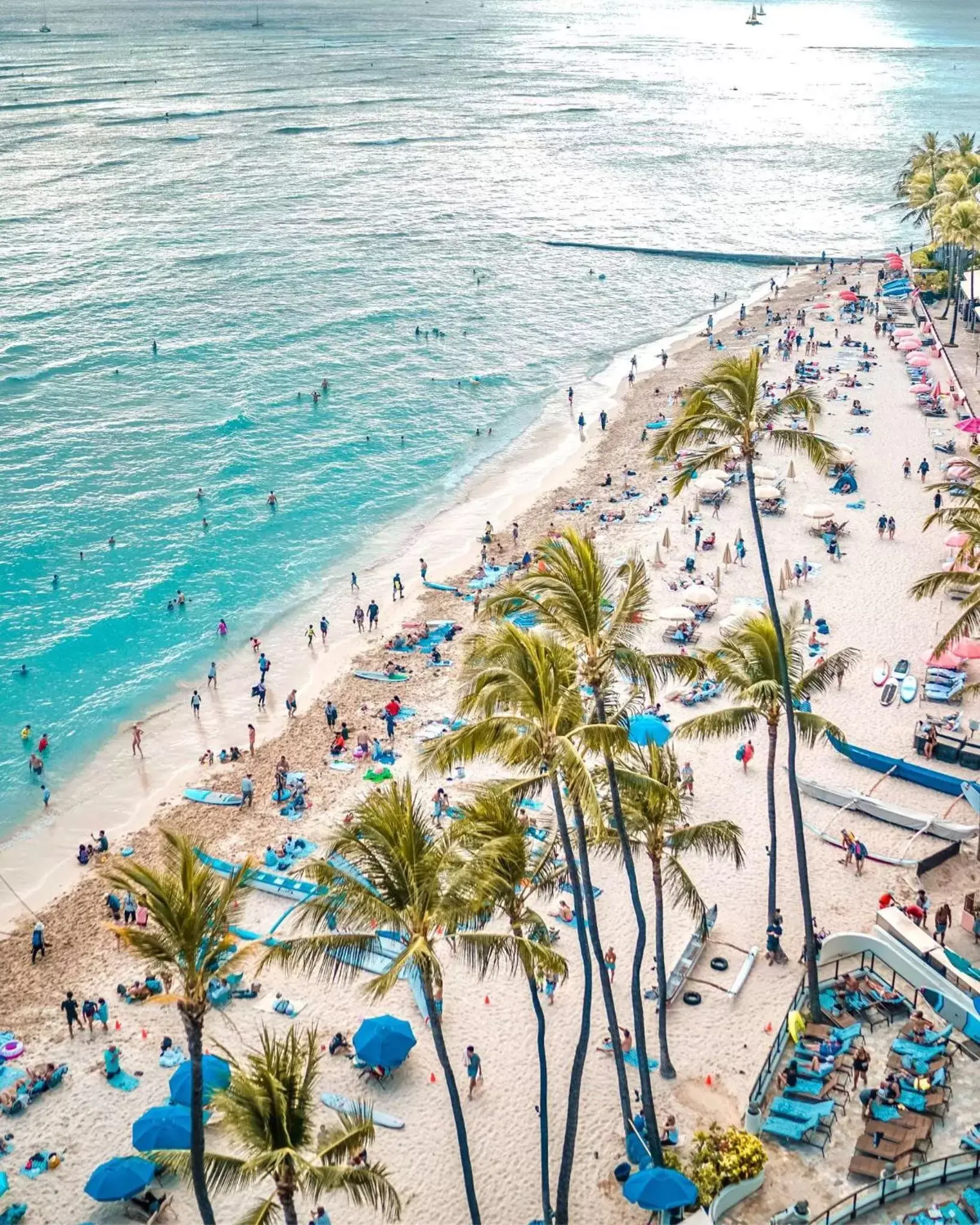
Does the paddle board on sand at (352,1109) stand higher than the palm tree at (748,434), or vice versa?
the palm tree at (748,434)

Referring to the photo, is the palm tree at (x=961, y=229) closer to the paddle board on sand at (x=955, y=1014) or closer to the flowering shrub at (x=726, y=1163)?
the paddle board on sand at (x=955, y=1014)

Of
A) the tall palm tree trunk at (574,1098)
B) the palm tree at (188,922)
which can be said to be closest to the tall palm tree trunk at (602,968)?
the tall palm tree trunk at (574,1098)

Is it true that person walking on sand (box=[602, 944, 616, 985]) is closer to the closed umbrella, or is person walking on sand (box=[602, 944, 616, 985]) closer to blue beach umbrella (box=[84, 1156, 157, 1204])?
Answer: the closed umbrella

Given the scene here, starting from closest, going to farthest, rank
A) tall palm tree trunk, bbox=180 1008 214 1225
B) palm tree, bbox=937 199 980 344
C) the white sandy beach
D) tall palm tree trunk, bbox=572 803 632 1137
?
tall palm tree trunk, bbox=180 1008 214 1225
tall palm tree trunk, bbox=572 803 632 1137
the white sandy beach
palm tree, bbox=937 199 980 344

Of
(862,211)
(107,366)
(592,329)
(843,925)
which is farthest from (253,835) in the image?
(862,211)

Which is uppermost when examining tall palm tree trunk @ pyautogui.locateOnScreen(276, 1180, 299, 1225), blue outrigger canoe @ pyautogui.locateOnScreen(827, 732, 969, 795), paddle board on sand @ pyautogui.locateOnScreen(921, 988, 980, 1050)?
tall palm tree trunk @ pyautogui.locateOnScreen(276, 1180, 299, 1225)

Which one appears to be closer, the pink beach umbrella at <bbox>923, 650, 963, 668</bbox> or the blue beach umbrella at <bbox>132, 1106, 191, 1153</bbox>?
the blue beach umbrella at <bbox>132, 1106, 191, 1153</bbox>

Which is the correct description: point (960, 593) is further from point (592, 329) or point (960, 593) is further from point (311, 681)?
point (592, 329)

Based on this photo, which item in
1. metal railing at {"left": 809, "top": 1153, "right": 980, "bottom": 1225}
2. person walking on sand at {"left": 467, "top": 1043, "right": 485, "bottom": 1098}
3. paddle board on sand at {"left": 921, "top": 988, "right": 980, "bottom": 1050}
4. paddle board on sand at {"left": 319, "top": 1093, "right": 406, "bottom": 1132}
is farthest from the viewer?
person walking on sand at {"left": 467, "top": 1043, "right": 485, "bottom": 1098}

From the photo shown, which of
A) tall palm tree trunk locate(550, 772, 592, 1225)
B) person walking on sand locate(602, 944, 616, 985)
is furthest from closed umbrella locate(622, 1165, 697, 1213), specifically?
person walking on sand locate(602, 944, 616, 985)
